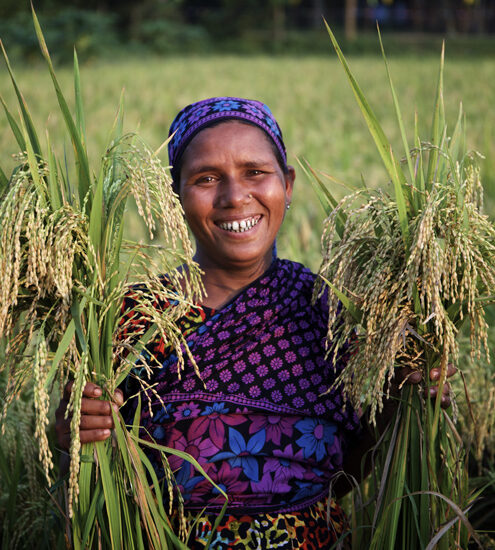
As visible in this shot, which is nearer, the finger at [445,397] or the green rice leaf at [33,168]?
the green rice leaf at [33,168]

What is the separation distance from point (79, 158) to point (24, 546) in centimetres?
134

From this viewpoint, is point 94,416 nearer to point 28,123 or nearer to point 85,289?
point 85,289

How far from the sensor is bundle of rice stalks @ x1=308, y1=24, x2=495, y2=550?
1.47 metres

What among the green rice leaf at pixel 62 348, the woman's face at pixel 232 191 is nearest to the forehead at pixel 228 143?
the woman's face at pixel 232 191

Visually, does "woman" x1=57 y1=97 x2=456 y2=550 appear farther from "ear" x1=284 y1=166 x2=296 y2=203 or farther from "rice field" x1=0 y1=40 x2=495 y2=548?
"rice field" x1=0 y1=40 x2=495 y2=548

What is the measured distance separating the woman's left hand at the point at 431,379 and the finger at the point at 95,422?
2.23 feet

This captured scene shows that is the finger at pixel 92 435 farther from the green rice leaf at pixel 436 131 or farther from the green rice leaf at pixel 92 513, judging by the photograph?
the green rice leaf at pixel 436 131

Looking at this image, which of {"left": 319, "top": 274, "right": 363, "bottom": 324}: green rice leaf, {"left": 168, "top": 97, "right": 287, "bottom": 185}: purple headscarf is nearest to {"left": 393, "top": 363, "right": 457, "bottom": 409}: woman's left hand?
{"left": 319, "top": 274, "right": 363, "bottom": 324}: green rice leaf

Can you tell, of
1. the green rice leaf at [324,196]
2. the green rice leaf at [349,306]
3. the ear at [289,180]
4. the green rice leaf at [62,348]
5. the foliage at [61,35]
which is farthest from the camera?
the foliage at [61,35]

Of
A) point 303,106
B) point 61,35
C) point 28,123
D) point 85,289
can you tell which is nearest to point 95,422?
point 85,289

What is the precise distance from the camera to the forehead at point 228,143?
6.51ft

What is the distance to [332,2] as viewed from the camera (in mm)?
41781

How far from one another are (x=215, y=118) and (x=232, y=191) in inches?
9.3

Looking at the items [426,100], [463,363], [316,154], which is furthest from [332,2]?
[463,363]
